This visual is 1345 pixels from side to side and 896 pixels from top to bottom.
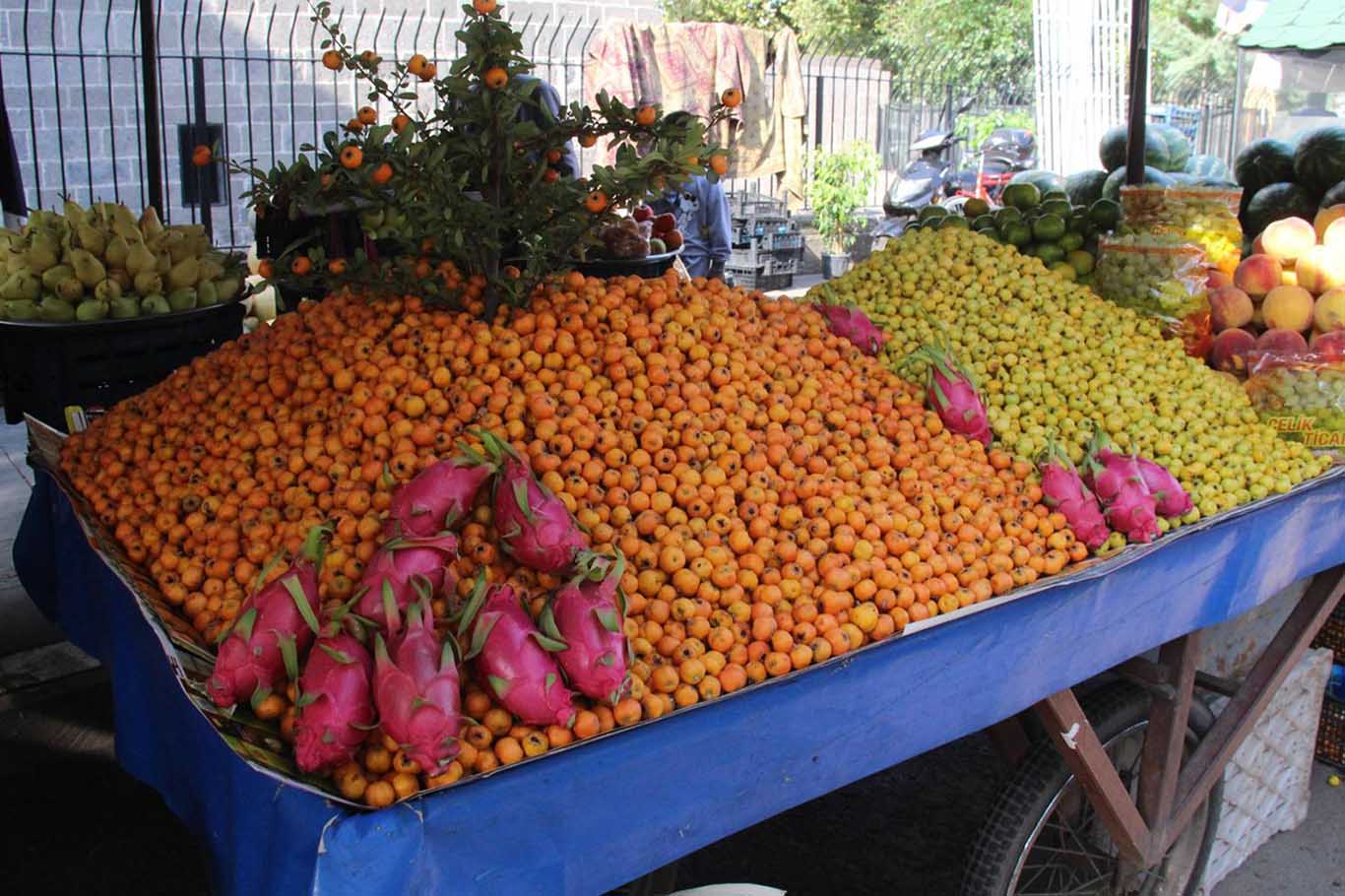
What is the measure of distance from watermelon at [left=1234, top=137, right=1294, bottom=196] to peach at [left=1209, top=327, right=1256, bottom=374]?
5.95ft

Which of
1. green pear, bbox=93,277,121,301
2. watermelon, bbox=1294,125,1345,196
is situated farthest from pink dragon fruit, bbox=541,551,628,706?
watermelon, bbox=1294,125,1345,196

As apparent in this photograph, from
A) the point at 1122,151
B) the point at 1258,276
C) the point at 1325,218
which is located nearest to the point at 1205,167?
the point at 1122,151

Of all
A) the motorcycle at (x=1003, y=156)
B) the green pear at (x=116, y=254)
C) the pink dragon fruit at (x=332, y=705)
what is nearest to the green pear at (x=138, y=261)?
the green pear at (x=116, y=254)

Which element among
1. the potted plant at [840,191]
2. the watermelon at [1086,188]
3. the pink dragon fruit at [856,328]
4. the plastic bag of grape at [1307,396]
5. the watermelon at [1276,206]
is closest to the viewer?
the pink dragon fruit at [856,328]

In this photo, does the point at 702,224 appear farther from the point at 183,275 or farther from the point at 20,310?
the point at 20,310

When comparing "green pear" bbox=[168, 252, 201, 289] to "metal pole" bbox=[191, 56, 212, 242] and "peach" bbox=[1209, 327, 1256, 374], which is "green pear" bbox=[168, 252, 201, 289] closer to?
"peach" bbox=[1209, 327, 1256, 374]

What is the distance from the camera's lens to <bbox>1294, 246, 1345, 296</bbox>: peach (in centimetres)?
334

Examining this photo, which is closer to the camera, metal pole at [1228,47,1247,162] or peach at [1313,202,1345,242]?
peach at [1313,202,1345,242]

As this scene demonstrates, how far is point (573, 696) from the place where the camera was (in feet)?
5.16

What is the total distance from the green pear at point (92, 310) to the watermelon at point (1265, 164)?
4444mm

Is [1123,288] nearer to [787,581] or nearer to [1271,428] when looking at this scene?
[1271,428]

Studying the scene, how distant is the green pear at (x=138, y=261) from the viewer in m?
3.47

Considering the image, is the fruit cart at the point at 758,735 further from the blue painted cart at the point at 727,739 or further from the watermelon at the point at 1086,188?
the watermelon at the point at 1086,188

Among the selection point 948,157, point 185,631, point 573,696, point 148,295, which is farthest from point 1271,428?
point 948,157
